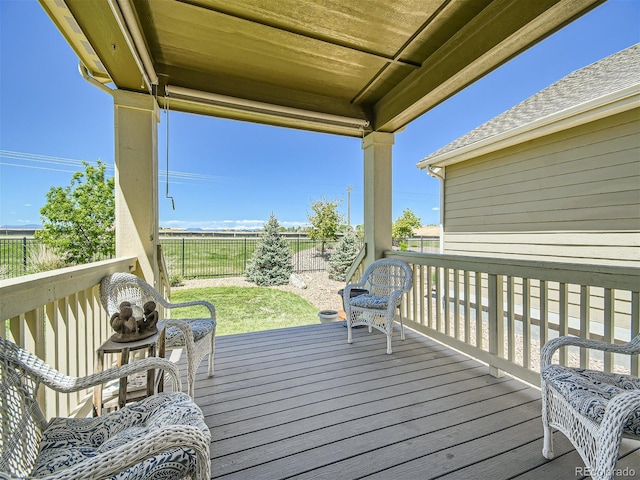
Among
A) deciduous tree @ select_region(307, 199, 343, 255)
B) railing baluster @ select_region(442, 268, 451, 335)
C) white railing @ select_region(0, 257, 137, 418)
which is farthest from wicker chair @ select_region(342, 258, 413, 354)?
deciduous tree @ select_region(307, 199, 343, 255)

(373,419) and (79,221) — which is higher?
(79,221)

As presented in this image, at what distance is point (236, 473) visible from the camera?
1.34 metres

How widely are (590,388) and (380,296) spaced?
2125 mm

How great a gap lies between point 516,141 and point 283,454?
4.67 meters

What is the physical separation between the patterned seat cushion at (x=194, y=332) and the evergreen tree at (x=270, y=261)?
5669 mm

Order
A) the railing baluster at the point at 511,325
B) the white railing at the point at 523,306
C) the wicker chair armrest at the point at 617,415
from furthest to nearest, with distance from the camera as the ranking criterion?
the railing baluster at the point at 511,325, the white railing at the point at 523,306, the wicker chair armrest at the point at 617,415

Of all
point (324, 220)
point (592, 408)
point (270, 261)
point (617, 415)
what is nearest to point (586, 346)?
point (592, 408)

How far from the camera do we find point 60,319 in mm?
1589

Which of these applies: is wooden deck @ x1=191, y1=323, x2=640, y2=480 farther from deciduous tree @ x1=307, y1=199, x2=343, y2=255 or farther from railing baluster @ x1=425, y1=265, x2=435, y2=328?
deciduous tree @ x1=307, y1=199, x2=343, y2=255

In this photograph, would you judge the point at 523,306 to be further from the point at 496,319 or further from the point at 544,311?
the point at 496,319

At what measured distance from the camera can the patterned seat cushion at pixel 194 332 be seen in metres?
1.99

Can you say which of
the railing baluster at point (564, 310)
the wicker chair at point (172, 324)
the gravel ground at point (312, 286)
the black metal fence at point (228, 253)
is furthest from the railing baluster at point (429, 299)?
the black metal fence at point (228, 253)

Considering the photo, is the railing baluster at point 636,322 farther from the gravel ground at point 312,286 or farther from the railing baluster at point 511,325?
the gravel ground at point 312,286

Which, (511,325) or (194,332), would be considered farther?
(511,325)
